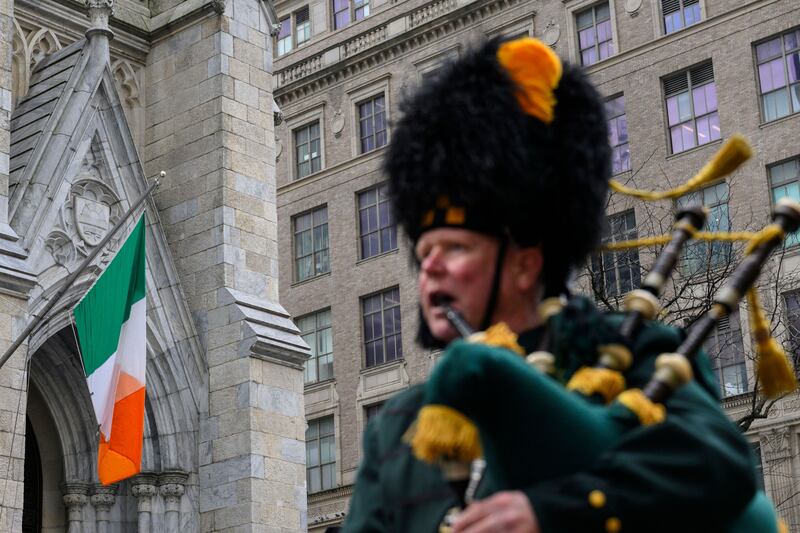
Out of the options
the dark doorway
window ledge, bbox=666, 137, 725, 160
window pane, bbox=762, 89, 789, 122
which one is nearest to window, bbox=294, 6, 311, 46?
window ledge, bbox=666, 137, 725, 160

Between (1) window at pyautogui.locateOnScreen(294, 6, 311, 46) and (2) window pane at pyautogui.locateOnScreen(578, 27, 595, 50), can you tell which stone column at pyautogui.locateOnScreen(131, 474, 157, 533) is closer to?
(2) window pane at pyautogui.locateOnScreen(578, 27, 595, 50)

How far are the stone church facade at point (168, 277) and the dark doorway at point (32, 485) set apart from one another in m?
0.03

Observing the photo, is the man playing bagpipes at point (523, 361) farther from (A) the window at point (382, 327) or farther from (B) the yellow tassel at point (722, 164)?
(A) the window at point (382, 327)

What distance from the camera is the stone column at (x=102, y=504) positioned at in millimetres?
17906

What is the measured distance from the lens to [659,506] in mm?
2752

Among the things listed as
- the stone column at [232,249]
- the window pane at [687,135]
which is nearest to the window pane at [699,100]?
the window pane at [687,135]

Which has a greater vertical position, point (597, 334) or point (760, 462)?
point (760, 462)

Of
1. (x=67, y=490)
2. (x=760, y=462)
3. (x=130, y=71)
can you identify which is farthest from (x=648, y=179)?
(x=67, y=490)

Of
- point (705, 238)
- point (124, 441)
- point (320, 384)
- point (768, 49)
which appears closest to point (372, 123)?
point (320, 384)

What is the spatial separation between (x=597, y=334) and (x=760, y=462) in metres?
29.4

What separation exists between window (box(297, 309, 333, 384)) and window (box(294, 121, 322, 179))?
454 centimetres

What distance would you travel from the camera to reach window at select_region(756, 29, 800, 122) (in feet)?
109

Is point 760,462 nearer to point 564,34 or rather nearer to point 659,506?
point 564,34

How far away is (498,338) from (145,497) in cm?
1536
